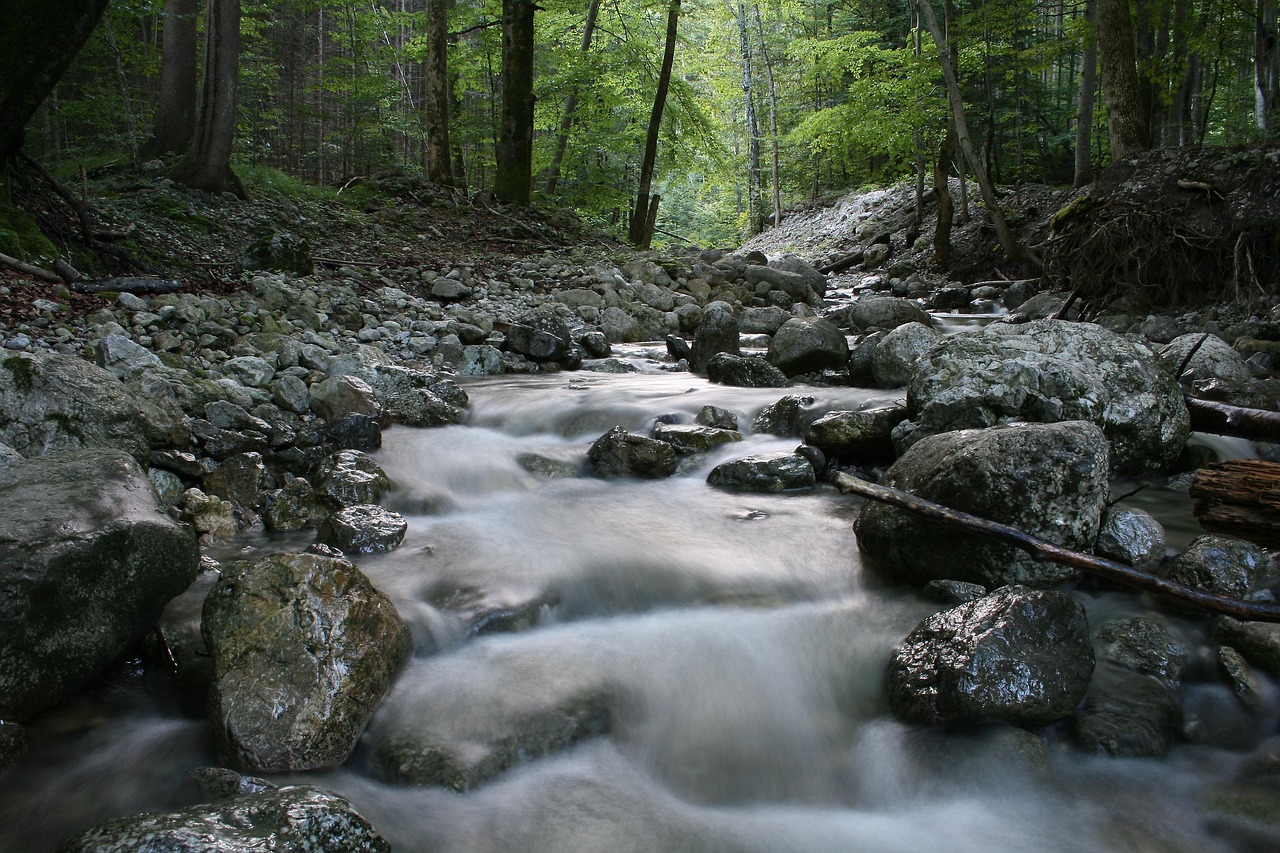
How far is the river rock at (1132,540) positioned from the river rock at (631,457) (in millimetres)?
2846

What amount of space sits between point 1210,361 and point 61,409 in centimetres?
840

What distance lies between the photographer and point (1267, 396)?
5.73 meters

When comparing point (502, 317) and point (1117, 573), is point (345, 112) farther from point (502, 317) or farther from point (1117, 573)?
point (1117, 573)

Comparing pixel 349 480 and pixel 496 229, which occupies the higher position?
pixel 496 229

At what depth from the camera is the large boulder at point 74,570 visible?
→ 2600 mm

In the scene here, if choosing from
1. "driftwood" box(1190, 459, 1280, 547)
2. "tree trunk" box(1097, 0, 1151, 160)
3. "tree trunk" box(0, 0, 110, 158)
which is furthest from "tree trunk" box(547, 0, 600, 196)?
"driftwood" box(1190, 459, 1280, 547)

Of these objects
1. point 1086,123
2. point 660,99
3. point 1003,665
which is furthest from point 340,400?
point 1086,123

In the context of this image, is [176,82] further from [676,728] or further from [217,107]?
[676,728]

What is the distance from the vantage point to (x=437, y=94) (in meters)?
15.2

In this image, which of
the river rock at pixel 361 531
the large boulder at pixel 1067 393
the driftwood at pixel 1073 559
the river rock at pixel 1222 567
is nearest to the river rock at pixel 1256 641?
the driftwood at pixel 1073 559

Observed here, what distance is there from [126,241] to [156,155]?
214 inches

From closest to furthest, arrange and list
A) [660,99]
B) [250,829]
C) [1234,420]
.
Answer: [250,829] → [1234,420] → [660,99]

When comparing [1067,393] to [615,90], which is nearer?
[1067,393]

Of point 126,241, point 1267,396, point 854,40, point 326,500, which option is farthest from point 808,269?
point 326,500
